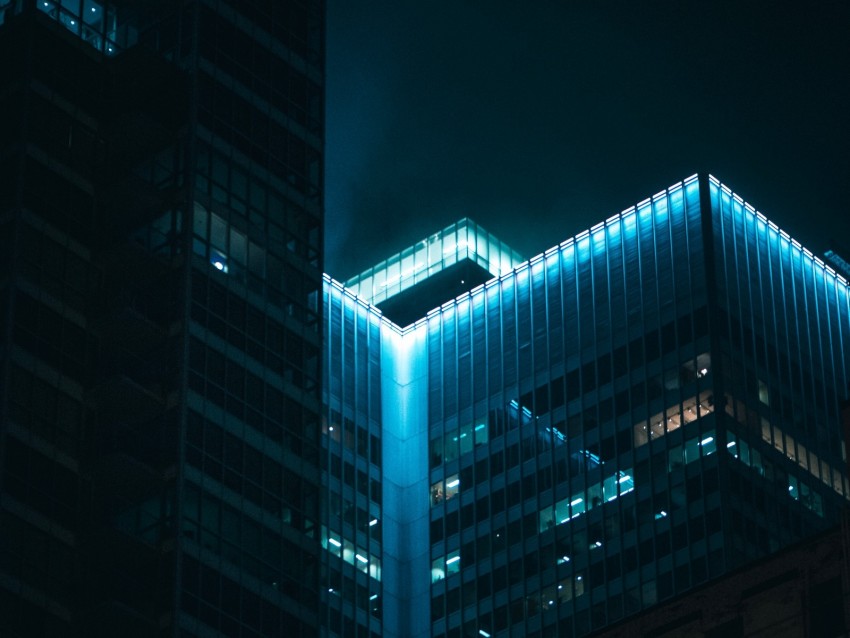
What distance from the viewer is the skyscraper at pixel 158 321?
92.8 m

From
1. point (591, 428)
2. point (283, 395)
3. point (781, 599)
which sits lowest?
point (781, 599)

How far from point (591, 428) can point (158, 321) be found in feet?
229

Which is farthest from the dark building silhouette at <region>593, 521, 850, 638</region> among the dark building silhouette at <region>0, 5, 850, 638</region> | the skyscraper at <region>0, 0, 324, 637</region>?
the skyscraper at <region>0, 0, 324, 637</region>

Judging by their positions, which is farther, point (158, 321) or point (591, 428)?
point (591, 428)

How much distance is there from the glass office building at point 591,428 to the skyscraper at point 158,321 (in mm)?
52800

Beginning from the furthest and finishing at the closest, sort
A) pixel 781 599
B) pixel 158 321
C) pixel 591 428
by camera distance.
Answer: pixel 591 428
pixel 158 321
pixel 781 599

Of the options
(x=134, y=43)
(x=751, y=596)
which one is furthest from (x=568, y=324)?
(x=751, y=596)

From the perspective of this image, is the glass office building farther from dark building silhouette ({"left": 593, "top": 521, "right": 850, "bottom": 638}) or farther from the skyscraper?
dark building silhouette ({"left": 593, "top": 521, "right": 850, "bottom": 638})

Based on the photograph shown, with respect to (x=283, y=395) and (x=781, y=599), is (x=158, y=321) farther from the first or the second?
(x=781, y=599)

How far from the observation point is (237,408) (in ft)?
329

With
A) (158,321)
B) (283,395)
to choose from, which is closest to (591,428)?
(283,395)

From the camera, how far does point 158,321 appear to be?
100312 millimetres

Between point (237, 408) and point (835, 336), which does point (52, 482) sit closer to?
point (237, 408)

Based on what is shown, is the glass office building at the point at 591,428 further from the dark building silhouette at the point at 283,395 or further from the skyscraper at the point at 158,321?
the skyscraper at the point at 158,321
